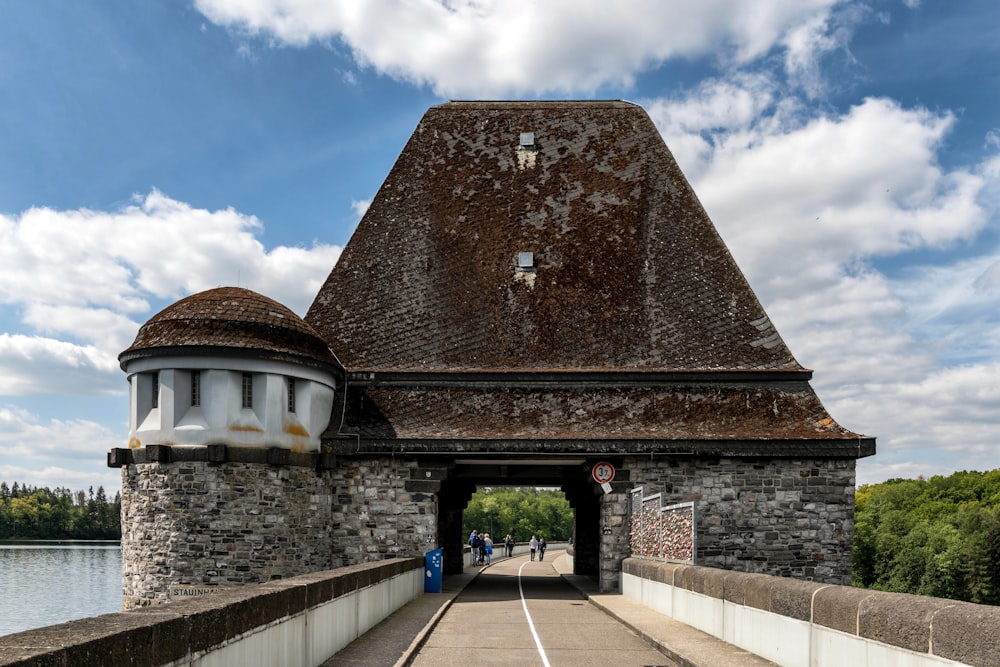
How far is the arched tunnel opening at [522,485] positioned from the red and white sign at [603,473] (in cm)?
176

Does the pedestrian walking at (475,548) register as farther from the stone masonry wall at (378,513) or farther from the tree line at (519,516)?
the tree line at (519,516)

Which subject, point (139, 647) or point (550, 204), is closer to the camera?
point (139, 647)

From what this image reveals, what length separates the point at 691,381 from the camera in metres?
26.6

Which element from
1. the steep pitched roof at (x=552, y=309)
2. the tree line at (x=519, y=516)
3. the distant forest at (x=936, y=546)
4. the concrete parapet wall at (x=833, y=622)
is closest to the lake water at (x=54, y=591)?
the steep pitched roof at (x=552, y=309)

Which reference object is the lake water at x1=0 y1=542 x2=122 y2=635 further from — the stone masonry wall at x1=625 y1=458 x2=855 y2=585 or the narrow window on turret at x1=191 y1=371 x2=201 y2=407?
the stone masonry wall at x1=625 y1=458 x2=855 y2=585

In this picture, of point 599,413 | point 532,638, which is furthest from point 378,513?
point 532,638

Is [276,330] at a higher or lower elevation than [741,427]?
higher

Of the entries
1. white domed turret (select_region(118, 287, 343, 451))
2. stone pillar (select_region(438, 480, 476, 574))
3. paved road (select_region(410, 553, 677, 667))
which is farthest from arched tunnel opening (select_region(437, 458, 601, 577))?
white domed turret (select_region(118, 287, 343, 451))

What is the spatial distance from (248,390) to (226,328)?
1.57 meters

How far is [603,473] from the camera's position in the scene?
24344mm

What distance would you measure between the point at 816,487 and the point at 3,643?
22.3 m

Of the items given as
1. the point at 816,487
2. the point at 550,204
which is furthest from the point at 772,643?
the point at 550,204

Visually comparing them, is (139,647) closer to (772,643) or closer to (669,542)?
(772,643)

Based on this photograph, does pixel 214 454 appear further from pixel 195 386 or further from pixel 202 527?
pixel 195 386
